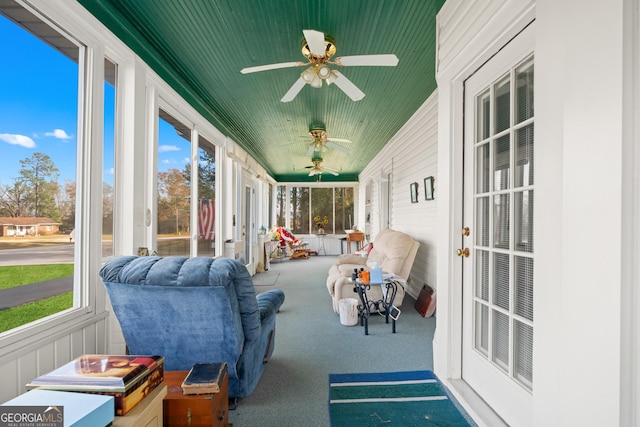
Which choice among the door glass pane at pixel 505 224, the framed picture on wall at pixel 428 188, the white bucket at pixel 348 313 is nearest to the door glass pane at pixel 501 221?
the door glass pane at pixel 505 224

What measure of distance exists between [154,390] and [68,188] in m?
1.37

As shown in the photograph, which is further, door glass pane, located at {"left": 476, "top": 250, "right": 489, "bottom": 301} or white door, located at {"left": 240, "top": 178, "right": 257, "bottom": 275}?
white door, located at {"left": 240, "top": 178, "right": 257, "bottom": 275}

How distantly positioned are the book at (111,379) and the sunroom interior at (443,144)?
48 cm

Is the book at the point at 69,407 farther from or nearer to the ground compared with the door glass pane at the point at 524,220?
nearer to the ground

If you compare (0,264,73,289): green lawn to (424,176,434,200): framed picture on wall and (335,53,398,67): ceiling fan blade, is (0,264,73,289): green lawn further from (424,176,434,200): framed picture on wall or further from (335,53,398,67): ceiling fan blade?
(424,176,434,200): framed picture on wall

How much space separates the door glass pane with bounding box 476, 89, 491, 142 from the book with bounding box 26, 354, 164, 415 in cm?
227

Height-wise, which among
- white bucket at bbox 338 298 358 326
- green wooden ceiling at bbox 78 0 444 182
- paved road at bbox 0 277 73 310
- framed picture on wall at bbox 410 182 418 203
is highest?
green wooden ceiling at bbox 78 0 444 182

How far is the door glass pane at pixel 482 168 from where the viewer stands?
6.37 ft

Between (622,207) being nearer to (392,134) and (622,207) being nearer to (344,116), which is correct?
(344,116)

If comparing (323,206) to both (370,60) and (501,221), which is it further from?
(501,221)

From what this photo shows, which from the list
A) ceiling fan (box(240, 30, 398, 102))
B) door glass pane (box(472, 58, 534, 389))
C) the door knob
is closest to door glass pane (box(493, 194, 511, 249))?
door glass pane (box(472, 58, 534, 389))

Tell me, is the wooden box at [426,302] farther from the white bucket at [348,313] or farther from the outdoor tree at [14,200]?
the outdoor tree at [14,200]

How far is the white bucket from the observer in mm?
3447

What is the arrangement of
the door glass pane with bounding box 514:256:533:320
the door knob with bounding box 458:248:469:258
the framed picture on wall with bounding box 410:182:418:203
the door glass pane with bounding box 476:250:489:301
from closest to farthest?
the door glass pane with bounding box 514:256:533:320 → the door glass pane with bounding box 476:250:489:301 → the door knob with bounding box 458:248:469:258 → the framed picture on wall with bounding box 410:182:418:203
